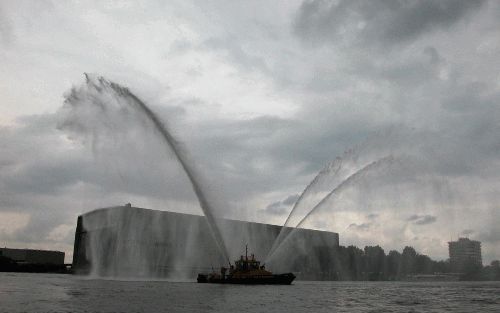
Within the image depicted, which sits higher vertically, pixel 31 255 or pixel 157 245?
pixel 157 245

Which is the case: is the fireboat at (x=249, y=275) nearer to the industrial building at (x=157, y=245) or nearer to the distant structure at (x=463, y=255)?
the industrial building at (x=157, y=245)

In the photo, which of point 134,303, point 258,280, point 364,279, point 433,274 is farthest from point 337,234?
point 134,303

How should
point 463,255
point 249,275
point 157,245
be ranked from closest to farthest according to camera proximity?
point 249,275 → point 157,245 → point 463,255

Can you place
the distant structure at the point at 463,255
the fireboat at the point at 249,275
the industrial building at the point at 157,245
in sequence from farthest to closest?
the distant structure at the point at 463,255
the industrial building at the point at 157,245
the fireboat at the point at 249,275

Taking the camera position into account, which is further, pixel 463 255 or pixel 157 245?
pixel 463 255

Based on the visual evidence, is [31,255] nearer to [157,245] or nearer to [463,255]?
[157,245]

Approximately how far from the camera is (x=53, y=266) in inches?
7042

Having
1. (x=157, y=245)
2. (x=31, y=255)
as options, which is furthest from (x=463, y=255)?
(x=31, y=255)

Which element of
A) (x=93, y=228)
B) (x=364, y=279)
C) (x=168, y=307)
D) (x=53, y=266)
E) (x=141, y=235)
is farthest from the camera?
(x=53, y=266)

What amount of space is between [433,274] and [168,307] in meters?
176

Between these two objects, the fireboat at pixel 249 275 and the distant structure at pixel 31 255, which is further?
the distant structure at pixel 31 255

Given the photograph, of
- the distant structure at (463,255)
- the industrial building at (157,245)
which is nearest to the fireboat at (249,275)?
the industrial building at (157,245)

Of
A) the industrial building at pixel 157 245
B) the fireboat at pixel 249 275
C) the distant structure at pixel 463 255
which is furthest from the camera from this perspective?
the distant structure at pixel 463 255

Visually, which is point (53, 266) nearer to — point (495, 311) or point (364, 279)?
point (364, 279)
